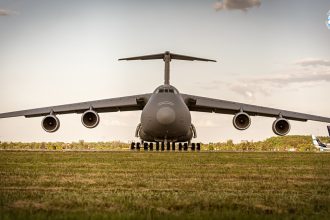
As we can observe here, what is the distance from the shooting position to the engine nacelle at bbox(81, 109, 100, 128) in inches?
886

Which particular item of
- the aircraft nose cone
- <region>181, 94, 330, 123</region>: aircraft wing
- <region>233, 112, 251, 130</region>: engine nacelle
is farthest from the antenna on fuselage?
the aircraft nose cone

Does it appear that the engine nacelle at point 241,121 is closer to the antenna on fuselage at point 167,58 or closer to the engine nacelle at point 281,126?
the engine nacelle at point 281,126

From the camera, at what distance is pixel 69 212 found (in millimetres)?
3627

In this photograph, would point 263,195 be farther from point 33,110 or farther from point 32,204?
point 33,110

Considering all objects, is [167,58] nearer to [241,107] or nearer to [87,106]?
[241,107]

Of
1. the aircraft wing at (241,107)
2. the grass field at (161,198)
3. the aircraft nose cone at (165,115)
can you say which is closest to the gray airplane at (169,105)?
the aircraft wing at (241,107)

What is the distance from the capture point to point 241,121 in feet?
75.9

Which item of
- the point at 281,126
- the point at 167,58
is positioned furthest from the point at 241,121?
the point at 167,58

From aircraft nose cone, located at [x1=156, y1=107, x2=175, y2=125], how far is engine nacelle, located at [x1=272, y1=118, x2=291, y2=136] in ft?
20.8

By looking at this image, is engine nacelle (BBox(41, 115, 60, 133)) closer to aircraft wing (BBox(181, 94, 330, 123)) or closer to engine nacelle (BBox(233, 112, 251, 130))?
aircraft wing (BBox(181, 94, 330, 123))

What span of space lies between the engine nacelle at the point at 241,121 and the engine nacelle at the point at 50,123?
27.4ft

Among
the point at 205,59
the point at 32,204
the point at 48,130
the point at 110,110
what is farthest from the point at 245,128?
the point at 32,204

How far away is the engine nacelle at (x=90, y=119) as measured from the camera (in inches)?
886

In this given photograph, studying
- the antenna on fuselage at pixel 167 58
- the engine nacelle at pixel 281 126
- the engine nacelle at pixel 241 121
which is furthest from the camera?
the antenna on fuselage at pixel 167 58
